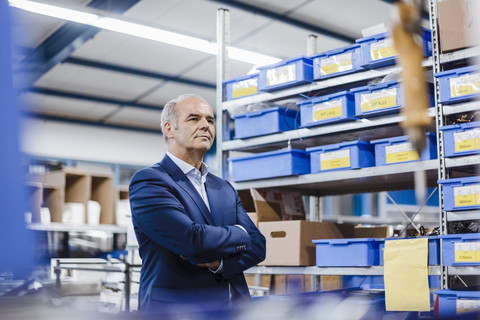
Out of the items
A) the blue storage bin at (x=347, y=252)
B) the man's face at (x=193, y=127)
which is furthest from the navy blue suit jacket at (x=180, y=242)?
the blue storage bin at (x=347, y=252)

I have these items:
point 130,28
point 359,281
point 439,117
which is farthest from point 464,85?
point 130,28

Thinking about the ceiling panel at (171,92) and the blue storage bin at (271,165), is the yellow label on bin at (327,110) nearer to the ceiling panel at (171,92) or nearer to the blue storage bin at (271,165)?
the blue storage bin at (271,165)

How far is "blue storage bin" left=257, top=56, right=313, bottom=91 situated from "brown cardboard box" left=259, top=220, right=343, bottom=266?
850mm

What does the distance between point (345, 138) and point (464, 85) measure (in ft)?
3.34

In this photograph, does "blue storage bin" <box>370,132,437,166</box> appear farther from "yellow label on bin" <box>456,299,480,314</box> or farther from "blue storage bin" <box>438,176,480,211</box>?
"yellow label on bin" <box>456,299,480,314</box>

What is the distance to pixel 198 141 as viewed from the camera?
235 centimetres

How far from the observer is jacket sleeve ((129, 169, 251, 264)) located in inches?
79.8

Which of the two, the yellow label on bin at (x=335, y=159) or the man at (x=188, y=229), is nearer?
the man at (x=188, y=229)

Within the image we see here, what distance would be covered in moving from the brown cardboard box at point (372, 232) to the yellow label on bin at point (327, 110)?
3.09ft

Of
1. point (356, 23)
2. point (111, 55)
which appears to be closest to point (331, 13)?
point (356, 23)

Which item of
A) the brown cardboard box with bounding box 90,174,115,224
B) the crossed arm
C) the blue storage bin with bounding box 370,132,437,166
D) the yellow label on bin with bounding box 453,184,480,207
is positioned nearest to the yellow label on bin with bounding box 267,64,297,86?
the blue storage bin with bounding box 370,132,437,166

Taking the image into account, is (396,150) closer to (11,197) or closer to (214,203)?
(214,203)

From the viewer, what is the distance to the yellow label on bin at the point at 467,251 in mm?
2639

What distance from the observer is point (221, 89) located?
3986 millimetres
